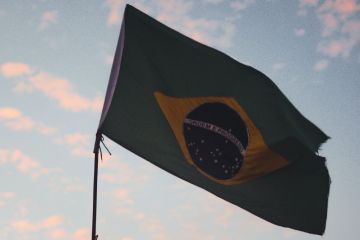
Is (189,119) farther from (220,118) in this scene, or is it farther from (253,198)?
(253,198)

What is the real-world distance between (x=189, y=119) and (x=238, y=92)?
43.1 inches

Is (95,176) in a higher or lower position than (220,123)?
lower

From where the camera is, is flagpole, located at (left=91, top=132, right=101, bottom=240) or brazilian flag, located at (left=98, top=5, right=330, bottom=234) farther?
brazilian flag, located at (left=98, top=5, right=330, bottom=234)

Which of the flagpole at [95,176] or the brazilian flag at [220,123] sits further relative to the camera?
the brazilian flag at [220,123]

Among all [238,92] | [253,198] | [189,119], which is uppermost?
[238,92]

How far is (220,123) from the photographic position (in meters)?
7.80

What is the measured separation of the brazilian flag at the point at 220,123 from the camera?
702 centimetres

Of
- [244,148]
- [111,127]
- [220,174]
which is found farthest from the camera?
[244,148]

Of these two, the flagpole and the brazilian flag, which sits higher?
the brazilian flag

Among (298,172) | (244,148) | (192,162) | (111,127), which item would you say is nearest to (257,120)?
(244,148)

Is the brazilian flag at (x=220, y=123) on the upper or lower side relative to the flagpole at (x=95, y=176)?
upper

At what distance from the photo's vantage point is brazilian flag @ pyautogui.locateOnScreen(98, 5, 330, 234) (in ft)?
23.0

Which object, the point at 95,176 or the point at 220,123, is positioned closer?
the point at 95,176

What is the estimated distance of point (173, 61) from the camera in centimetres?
771
